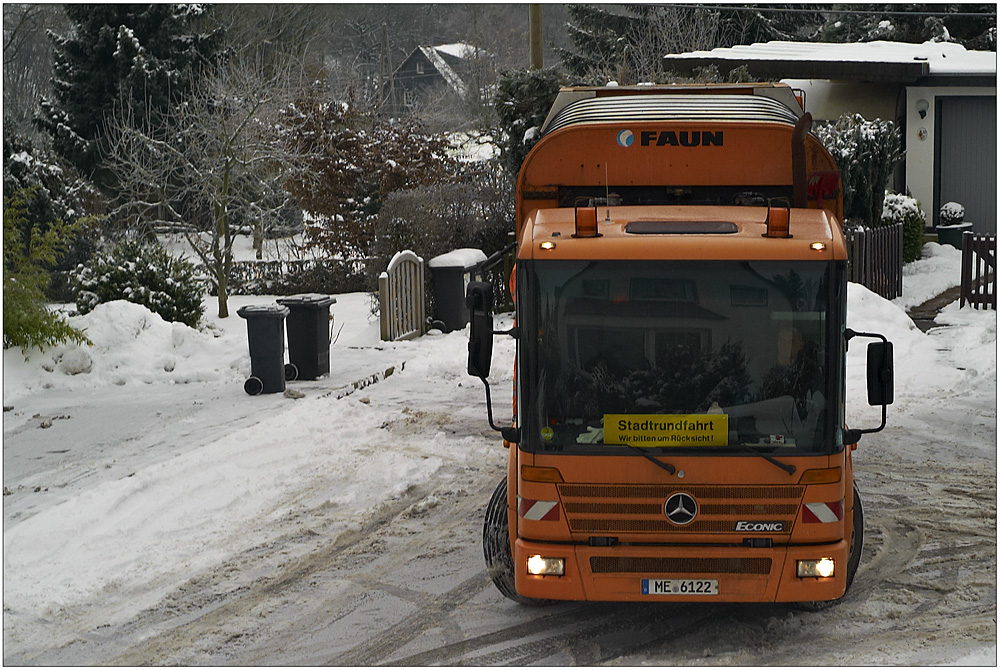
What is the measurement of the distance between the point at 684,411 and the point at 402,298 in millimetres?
10772

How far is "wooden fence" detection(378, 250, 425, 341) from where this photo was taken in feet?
51.0

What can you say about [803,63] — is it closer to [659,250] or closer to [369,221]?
[369,221]

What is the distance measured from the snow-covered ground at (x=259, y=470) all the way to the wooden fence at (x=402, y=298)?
0.40 m

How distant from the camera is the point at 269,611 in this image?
6590 mm

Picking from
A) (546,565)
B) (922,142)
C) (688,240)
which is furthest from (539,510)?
(922,142)

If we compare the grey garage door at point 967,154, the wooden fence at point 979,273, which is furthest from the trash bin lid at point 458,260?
the grey garage door at point 967,154

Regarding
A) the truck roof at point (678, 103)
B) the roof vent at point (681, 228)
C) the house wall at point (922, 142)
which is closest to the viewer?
the roof vent at point (681, 228)

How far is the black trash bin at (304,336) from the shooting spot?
1302 cm

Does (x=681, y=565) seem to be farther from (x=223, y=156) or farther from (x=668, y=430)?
(x=223, y=156)

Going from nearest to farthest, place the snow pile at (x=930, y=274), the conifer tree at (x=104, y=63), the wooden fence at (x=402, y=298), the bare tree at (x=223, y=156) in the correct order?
the wooden fence at (x=402, y=298), the snow pile at (x=930, y=274), the bare tree at (x=223, y=156), the conifer tree at (x=104, y=63)

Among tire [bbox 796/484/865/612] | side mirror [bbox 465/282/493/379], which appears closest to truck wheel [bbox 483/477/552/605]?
side mirror [bbox 465/282/493/379]

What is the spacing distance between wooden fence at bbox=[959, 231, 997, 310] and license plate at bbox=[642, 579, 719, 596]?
546 inches

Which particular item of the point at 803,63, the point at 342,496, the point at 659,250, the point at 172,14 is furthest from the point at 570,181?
the point at 172,14

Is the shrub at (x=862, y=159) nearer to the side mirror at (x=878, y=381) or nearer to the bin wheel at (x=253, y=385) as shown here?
the bin wheel at (x=253, y=385)
